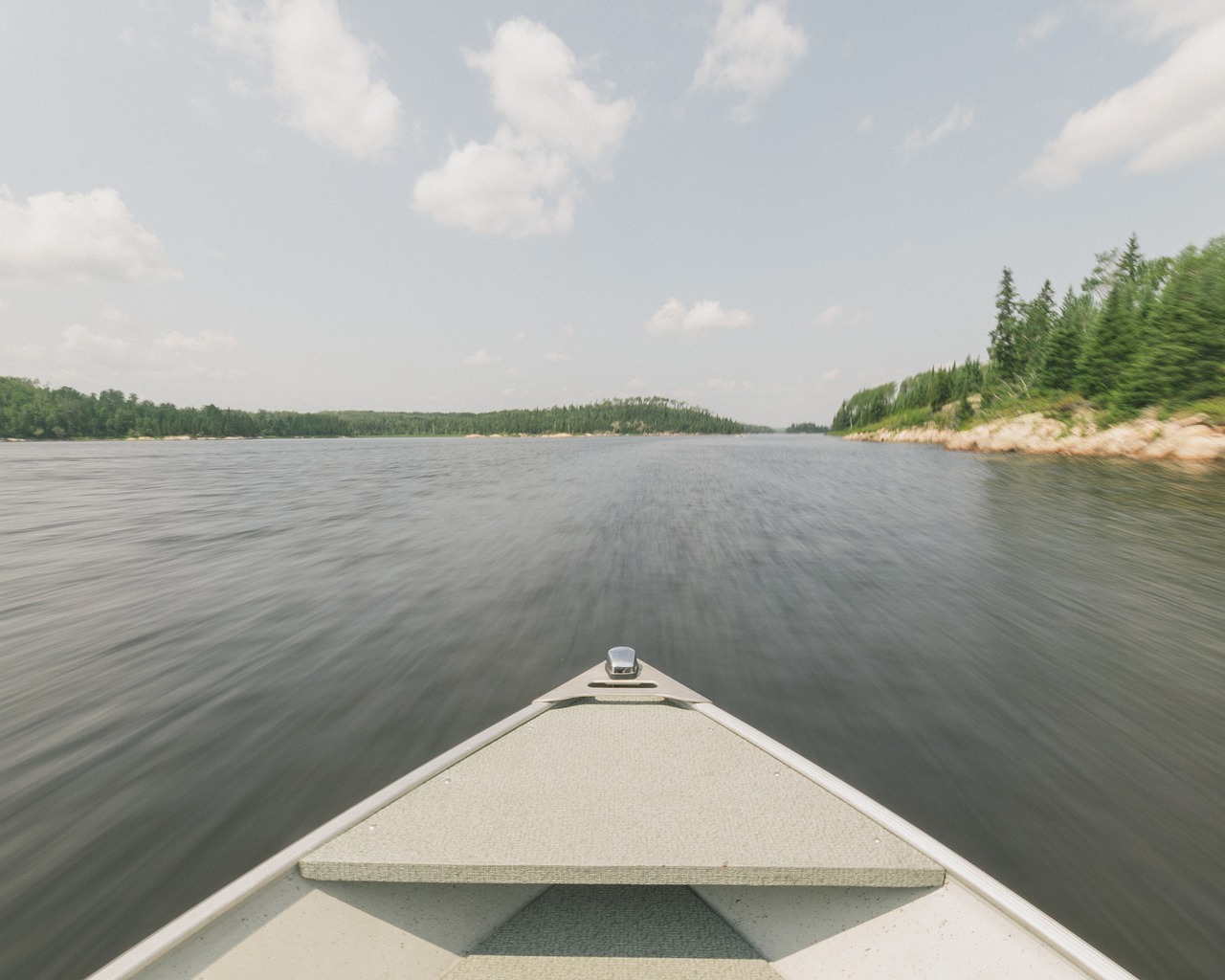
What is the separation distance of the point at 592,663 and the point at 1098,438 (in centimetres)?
6477

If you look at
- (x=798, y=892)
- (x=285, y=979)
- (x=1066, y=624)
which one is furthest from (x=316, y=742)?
(x=1066, y=624)

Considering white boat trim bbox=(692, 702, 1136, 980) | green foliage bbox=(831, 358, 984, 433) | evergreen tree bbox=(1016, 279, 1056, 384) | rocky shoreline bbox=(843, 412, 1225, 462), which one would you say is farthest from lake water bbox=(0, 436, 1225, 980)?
green foliage bbox=(831, 358, 984, 433)

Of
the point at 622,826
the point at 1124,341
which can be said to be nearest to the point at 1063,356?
the point at 1124,341

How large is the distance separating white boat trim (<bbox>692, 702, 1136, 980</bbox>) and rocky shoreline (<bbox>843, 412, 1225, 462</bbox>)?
55.3 meters

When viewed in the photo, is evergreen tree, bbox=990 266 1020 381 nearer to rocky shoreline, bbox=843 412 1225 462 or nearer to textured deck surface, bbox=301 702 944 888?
rocky shoreline, bbox=843 412 1225 462

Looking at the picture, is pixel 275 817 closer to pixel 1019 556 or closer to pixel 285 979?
pixel 285 979

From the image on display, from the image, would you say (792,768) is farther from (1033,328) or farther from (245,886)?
(1033,328)

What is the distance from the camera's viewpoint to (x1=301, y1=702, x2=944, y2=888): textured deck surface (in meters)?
2.69

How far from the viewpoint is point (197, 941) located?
2.43 metres

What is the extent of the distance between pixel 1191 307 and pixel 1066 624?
57366mm

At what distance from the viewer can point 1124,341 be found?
2018 inches

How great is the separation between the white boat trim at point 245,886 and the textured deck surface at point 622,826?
65mm

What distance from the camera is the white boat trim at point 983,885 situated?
2260 mm

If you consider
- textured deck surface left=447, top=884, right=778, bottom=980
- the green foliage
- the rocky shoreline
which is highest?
the green foliage
